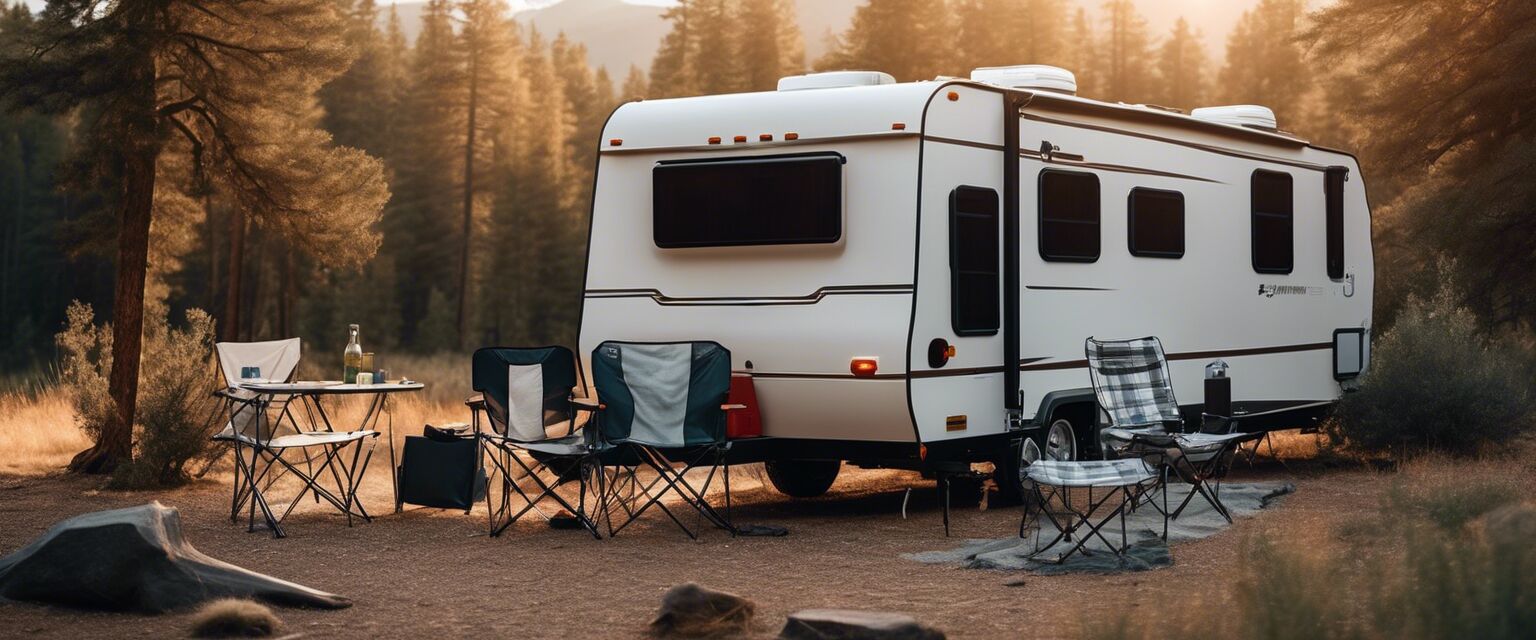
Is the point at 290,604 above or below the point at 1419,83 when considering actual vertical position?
below

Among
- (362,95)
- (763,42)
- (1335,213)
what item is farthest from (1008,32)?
(1335,213)

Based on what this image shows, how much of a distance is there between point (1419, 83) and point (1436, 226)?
209 cm

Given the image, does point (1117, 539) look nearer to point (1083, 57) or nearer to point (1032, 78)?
point (1032, 78)

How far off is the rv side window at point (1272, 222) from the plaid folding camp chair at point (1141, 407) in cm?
203

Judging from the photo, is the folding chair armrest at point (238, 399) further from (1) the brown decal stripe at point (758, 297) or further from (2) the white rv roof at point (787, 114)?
(2) the white rv roof at point (787, 114)

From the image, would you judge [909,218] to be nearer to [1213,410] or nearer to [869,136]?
[869,136]

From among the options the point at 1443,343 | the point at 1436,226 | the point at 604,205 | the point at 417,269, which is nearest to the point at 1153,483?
the point at 604,205

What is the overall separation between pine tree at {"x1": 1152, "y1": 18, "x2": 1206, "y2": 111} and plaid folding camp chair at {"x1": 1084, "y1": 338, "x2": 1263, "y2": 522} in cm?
3868

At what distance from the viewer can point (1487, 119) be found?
15648mm

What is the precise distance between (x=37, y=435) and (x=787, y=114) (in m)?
7.51

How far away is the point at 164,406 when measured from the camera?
1015cm

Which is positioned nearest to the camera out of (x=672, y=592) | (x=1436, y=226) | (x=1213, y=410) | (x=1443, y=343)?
(x=672, y=592)

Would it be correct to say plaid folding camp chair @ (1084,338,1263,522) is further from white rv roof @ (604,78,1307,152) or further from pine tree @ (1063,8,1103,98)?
pine tree @ (1063,8,1103,98)

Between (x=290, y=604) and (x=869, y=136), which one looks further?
(x=869, y=136)
